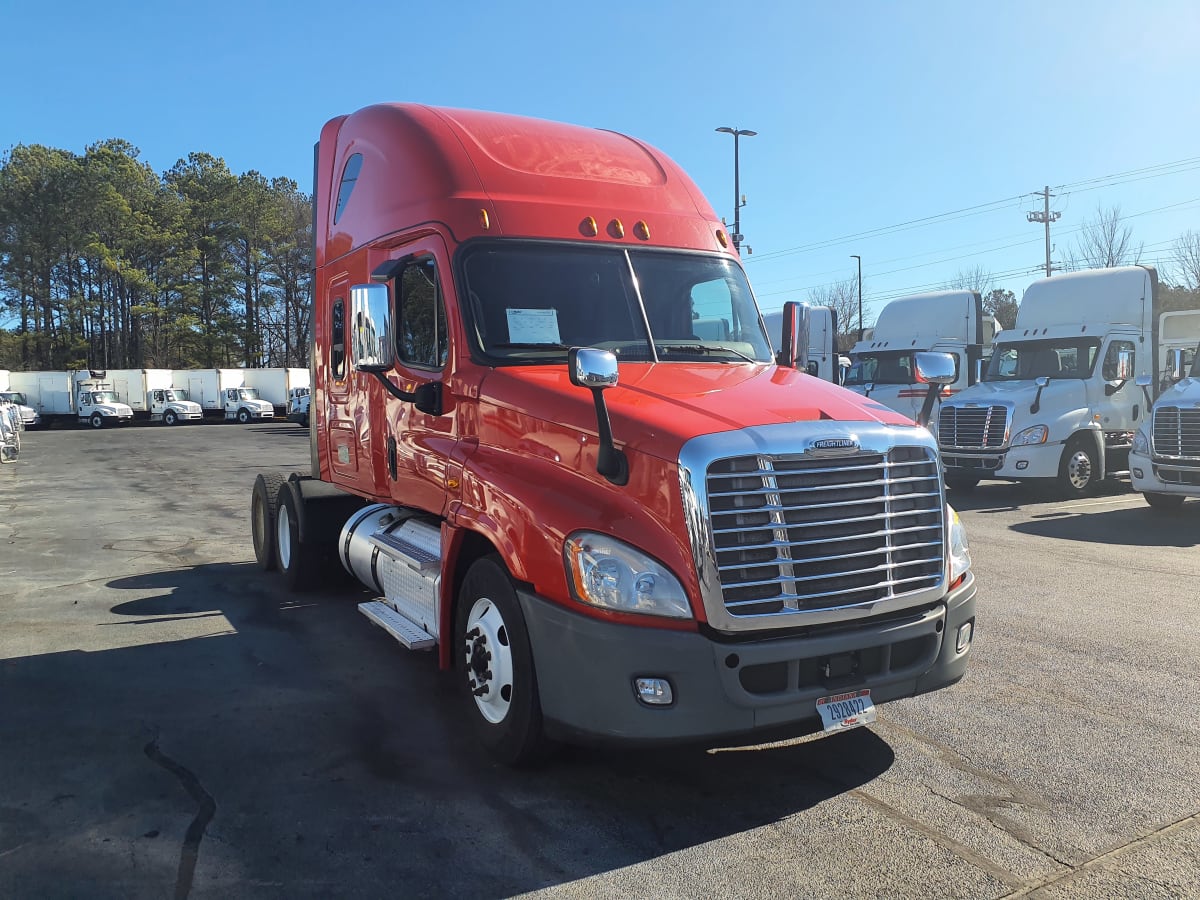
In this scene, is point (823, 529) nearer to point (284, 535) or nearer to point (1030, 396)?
point (284, 535)

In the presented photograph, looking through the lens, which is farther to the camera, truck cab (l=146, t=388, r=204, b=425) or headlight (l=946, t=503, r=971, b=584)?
truck cab (l=146, t=388, r=204, b=425)

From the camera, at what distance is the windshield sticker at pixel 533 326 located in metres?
4.97

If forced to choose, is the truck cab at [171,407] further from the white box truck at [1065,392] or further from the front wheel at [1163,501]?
the front wheel at [1163,501]

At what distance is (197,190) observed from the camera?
65875 millimetres

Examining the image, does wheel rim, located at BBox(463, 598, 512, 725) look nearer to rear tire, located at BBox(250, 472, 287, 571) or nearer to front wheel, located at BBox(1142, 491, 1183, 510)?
rear tire, located at BBox(250, 472, 287, 571)

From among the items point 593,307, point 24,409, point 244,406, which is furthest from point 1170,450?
point 24,409

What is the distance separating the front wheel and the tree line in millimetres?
56289

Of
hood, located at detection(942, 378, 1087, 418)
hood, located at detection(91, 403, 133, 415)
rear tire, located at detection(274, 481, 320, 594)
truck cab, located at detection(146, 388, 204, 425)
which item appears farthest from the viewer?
truck cab, located at detection(146, 388, 204, 425)

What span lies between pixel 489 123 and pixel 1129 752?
4.97 m

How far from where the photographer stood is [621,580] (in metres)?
3.72

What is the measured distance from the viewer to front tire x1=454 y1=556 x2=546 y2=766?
13.4 ft

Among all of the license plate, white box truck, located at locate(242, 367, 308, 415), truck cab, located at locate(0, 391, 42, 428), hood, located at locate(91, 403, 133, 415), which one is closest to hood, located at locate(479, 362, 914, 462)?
the license plate

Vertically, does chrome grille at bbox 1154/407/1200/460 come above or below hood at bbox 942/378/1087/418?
below

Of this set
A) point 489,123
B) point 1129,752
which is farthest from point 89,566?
point 1129,752
